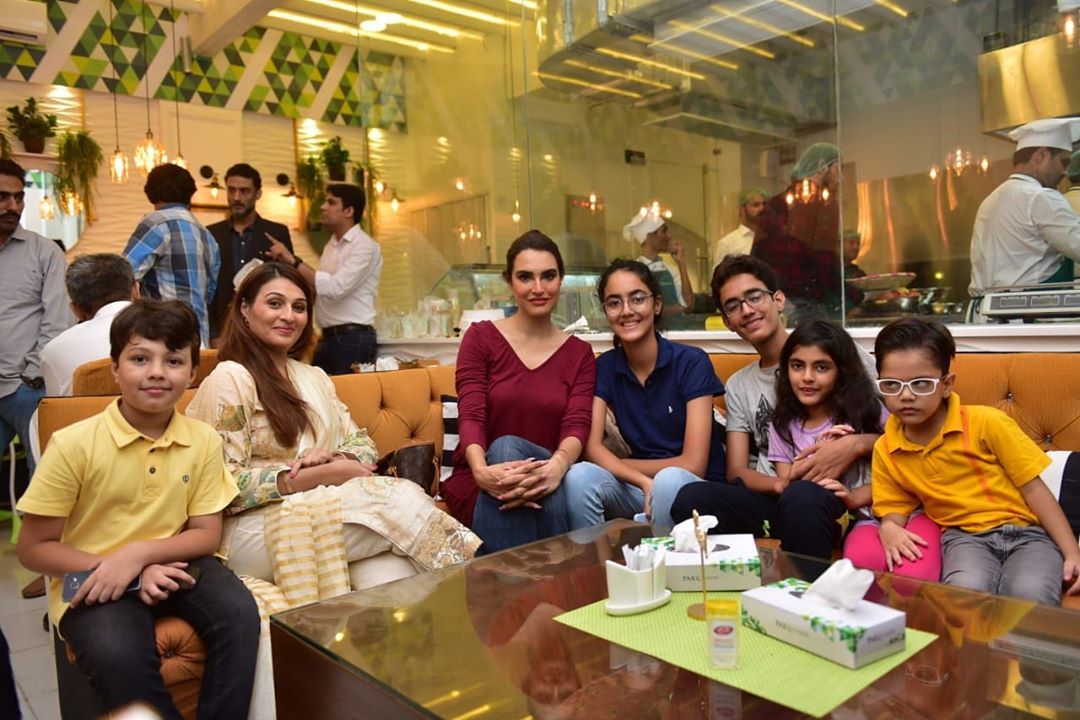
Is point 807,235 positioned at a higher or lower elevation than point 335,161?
lower

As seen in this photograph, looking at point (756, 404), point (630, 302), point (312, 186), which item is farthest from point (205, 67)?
point (756, 404)

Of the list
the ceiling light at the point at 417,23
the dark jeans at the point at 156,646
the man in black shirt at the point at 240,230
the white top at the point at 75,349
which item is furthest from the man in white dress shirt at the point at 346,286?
the dark jeans at the point at 156,646

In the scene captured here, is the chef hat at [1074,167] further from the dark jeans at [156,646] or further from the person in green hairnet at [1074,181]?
the dark jeans at [156,646]

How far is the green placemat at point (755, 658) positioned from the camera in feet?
3.66

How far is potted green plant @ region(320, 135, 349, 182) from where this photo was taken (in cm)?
790

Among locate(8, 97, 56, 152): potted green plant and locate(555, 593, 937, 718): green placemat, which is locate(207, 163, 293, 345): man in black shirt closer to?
locate(8, 97, 56, 152): potted green plant

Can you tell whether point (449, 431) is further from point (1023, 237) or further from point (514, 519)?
point (1023, 237)

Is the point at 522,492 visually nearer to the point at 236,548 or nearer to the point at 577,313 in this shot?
the point at 236,548

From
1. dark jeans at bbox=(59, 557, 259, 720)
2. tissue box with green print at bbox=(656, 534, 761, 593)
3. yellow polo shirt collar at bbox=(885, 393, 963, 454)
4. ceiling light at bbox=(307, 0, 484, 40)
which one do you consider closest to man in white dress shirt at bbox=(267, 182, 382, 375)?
ceiling light at bbox=(307, 0, 484, 40)

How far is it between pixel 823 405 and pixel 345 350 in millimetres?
2963

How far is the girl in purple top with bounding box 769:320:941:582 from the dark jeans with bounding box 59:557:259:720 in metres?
1.42

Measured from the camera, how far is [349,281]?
4.42 m

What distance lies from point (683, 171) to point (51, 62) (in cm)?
522

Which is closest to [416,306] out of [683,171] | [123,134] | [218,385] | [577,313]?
[577,313]
